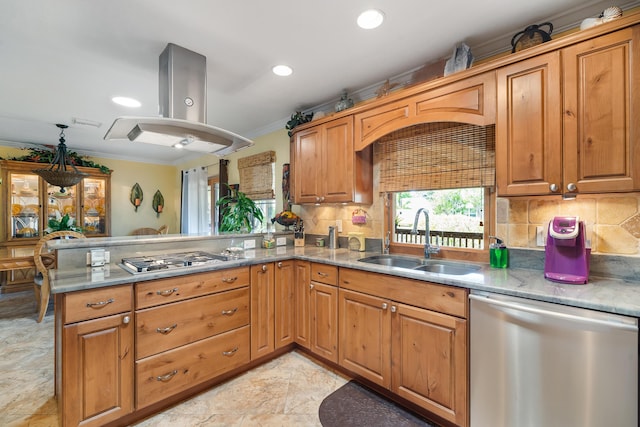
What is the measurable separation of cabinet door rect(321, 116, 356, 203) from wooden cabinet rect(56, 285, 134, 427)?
174 centimetres

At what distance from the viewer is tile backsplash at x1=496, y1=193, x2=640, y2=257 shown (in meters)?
1.56

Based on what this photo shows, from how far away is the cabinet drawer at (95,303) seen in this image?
1493 mm

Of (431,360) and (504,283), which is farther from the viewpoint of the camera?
(431,360)

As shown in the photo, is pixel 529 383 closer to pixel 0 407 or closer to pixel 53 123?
pixel 0 407

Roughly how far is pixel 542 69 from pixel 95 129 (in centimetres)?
509

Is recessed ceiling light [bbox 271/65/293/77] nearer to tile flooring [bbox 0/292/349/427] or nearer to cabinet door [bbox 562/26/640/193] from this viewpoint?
cabinet door [bbox 562/26/640/193]

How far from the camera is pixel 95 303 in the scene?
5.16ft

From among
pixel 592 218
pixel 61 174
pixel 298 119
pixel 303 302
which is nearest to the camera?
pixel 592 218

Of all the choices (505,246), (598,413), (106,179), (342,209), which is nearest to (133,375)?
(342,209)

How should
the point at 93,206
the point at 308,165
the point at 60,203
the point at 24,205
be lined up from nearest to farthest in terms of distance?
the point at 308,165 < the point at 24,205 < the point at 60,203 < the point at 93,206

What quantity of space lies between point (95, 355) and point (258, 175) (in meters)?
2.85

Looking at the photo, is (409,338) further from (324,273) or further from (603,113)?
(603,113)

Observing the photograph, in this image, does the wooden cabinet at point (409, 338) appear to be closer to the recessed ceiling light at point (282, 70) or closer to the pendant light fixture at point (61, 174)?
the recessed ceiling light at point (282, 70)

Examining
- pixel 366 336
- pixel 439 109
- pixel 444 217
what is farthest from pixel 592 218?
pixel 366 336
